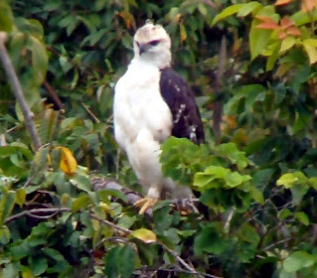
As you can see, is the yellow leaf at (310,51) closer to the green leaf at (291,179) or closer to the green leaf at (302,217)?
the green leaf at (291,179)

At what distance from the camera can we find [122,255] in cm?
357

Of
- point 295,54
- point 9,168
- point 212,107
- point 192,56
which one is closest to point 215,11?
point 192,56

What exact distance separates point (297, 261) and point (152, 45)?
198 cm

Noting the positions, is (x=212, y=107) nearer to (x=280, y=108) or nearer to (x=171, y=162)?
(x=280, y=108)

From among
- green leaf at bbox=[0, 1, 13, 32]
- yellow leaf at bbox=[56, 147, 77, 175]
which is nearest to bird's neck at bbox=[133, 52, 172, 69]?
yellow leaf at bbox=[56, 147, 77, 175]

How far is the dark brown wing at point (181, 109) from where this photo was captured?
5.34 metres

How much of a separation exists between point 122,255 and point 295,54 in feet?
3.38

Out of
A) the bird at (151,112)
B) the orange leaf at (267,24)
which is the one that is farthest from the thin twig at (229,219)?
the bird at (151,112)

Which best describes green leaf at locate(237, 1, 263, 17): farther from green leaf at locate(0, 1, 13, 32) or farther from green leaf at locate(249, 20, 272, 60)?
green leaf at locate(0, 1, 13, 32)

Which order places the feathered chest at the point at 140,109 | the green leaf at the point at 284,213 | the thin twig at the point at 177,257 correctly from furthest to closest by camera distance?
1. the feathered chest at the point at 140,109
2. the green leaf at the point at 284,213
3. the thin twig at the point at 177,257

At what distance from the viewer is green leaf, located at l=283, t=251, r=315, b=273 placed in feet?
12.4

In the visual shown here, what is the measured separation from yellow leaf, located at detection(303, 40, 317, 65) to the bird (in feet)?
4.50

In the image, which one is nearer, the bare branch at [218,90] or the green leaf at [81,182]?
the green leaf at [81,182]

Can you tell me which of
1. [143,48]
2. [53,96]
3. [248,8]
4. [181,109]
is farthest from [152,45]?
[248,8]
